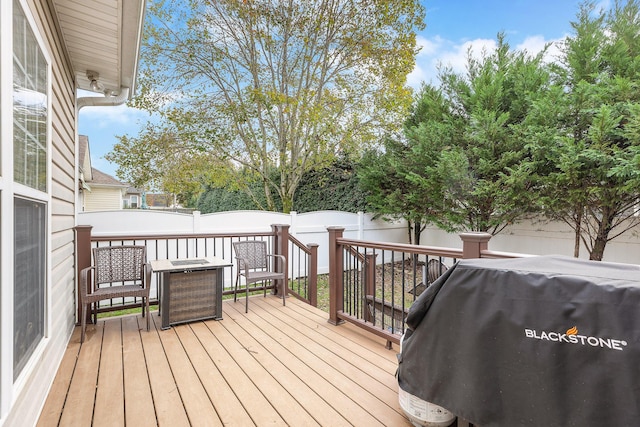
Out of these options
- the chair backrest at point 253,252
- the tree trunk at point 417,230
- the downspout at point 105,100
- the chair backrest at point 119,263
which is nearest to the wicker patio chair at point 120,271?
the chair backrest at point 119,263

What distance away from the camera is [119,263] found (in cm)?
375

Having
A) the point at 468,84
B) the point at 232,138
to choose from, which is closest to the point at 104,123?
the point at 232,138

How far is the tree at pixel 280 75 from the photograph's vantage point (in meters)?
7.30

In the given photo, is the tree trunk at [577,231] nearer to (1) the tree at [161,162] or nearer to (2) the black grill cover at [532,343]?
(2) the black grill cover at [532,343]

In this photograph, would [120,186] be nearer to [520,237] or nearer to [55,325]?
[55,325]

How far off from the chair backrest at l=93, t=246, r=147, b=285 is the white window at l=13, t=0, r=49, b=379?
151 cm

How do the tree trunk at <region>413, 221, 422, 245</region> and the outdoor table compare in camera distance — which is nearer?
the outdoor table

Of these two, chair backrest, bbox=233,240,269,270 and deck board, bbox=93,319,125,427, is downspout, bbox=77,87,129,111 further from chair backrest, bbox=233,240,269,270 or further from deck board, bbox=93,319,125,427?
deck board, bbox=93,319,125,427

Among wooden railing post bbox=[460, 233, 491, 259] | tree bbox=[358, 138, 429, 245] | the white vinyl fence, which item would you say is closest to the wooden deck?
wooden railing post bbox=[460, 233, 491, 259]

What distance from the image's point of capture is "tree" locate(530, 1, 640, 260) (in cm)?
494

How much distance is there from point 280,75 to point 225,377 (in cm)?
722

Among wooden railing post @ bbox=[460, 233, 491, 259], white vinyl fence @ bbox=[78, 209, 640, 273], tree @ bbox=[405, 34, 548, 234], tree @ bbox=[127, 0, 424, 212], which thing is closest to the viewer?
wooden railing post @ bbox=[460, 233, 491, 259]

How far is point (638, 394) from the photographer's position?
1.06 m

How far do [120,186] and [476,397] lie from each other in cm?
1766
